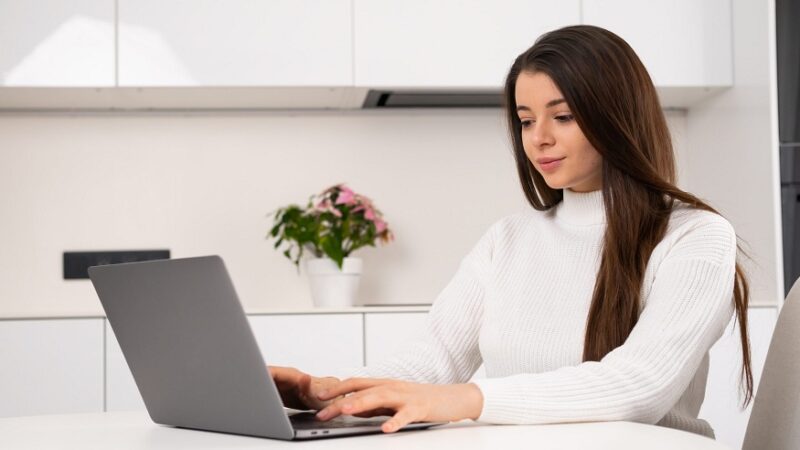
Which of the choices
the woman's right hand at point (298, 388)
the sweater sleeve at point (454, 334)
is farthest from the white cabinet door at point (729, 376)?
the woman's right hand at point (298, 388)

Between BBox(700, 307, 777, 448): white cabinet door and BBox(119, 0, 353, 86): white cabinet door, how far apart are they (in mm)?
1376

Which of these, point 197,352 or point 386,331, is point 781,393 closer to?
point 197,352

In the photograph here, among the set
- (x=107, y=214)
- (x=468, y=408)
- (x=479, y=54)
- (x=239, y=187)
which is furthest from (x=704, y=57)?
(x=468, y=408)

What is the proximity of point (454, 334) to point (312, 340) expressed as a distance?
51.4 inches

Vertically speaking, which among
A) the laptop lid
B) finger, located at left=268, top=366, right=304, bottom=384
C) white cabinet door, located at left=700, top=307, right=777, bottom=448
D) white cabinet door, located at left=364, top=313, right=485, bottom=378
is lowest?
white cabinet door, located at left=700, top=307, right=777, bottom=448

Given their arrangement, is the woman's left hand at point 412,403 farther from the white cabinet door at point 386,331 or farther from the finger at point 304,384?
the white cabinet door at point 386,331

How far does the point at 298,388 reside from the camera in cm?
144

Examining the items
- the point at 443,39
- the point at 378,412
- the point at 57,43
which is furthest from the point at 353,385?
the point at 57,43

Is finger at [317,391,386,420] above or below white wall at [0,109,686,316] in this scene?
below

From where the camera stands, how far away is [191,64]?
3203mm

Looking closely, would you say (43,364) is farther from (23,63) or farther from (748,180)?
(748,180)

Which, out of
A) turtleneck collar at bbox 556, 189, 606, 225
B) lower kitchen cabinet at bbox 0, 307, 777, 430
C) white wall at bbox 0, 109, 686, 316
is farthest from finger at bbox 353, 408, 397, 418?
white wall at bbox 0, 109, 686, 316

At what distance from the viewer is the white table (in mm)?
1068

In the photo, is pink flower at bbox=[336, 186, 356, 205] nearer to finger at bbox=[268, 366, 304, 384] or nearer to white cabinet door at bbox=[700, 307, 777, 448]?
white cabinet door at bbox=[700, 307, 777, 448]
